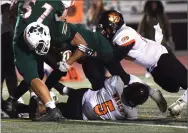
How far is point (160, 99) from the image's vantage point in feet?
23.6

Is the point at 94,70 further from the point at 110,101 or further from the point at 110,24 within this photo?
the point at 110,101

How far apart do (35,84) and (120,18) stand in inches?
42.6

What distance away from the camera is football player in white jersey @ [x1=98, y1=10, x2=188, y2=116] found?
715cm

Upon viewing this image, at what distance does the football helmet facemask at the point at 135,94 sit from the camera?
6723 mm

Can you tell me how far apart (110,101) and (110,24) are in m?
0.83

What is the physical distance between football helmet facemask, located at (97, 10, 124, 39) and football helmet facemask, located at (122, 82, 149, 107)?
700 millimetres

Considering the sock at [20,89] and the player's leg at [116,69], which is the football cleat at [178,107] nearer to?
the player's leg at [116,69]

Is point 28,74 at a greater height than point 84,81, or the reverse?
point 28,74

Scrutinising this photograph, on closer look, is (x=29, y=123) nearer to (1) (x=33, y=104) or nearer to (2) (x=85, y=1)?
(1) (x=33, y=104)

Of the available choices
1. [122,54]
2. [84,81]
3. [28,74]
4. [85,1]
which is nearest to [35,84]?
[28,74]

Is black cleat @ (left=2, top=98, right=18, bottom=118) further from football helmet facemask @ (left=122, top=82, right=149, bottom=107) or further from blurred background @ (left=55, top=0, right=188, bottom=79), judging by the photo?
blurred background @ (left=55, top=0, right=188, bottom=79)

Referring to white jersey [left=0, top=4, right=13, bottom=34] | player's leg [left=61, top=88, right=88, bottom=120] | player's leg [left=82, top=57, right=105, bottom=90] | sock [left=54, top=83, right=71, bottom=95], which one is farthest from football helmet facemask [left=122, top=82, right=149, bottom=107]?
white jersey [left=0, top=4, right=13, bottom=34]

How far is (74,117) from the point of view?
707 centimetres

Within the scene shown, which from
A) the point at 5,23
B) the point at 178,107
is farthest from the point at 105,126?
the point at 5,23
